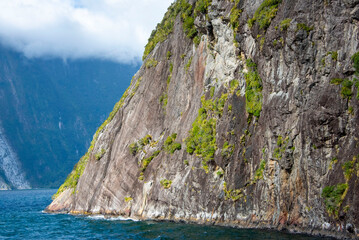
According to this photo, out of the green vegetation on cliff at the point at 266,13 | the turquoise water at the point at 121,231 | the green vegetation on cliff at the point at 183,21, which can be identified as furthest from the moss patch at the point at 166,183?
the green vegetation on cliff at the point at 266,13

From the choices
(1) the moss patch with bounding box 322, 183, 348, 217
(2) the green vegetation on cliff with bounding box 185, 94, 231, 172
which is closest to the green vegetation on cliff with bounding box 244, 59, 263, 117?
(2) the green vegetation on cliff with bounding box 185, 94, 231, 172

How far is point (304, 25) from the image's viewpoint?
33.3 meters

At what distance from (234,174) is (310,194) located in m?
9.26

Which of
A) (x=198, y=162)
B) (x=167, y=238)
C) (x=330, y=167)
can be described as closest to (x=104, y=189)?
(x=198, y=162)

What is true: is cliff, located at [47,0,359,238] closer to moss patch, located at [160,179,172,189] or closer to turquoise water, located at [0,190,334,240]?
moss patch, located at [160,179,172,189]

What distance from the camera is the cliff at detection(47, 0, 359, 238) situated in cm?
2967

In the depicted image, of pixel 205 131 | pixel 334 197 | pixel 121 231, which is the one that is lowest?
pixel 121 231

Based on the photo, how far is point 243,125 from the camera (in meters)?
39.8

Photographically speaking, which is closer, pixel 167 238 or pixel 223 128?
pixel 167 238

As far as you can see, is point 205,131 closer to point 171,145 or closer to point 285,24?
point 171,145

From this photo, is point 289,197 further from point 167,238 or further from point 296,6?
point 296,6

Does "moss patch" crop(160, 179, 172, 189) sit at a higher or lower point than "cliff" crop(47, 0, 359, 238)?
lower

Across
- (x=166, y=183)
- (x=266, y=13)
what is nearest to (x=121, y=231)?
(x=166, y=183)

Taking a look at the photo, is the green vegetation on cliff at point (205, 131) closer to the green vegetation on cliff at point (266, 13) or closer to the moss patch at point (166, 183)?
the moss patch at point (166, 183)
